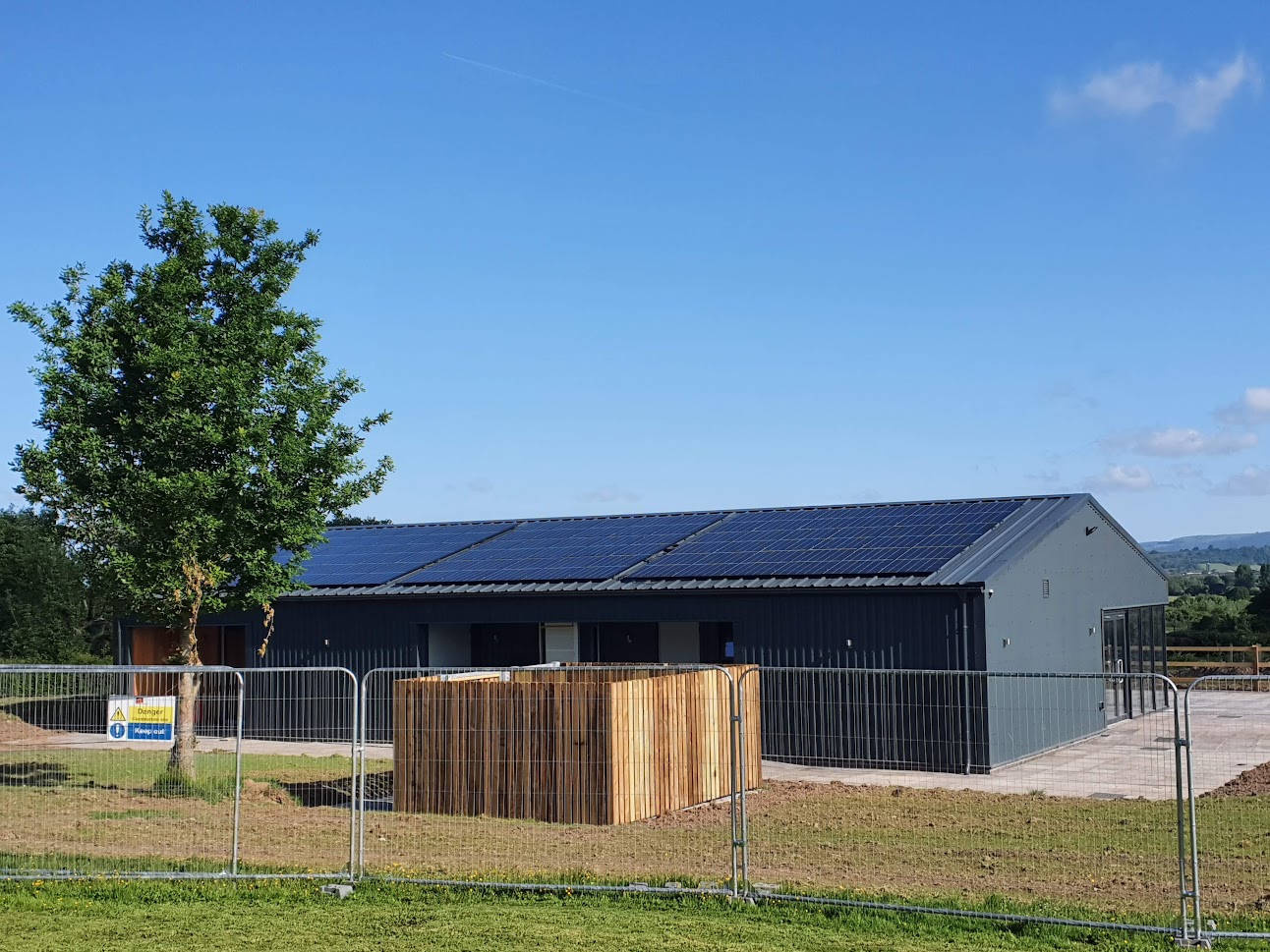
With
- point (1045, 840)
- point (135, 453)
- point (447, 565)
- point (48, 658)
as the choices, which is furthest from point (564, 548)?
point (48, 658)

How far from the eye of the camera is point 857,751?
68.1 feet

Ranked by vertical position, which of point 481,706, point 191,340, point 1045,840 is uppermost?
point 191,340

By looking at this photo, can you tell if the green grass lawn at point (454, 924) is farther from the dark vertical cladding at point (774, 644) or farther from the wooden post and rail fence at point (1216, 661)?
the wooden post and rail fence at point (1216, 661)

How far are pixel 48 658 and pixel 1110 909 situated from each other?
4431 centimetres

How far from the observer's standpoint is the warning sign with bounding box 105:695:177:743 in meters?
13.7

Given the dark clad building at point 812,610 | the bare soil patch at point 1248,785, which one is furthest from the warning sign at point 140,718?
the bare soil patch at point 1248,785

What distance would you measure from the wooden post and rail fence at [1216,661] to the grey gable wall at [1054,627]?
24.9 ft

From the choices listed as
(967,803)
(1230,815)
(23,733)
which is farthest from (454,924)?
(1230,815)

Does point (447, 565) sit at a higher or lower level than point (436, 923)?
higher

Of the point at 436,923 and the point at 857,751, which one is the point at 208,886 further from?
the point at 857,751

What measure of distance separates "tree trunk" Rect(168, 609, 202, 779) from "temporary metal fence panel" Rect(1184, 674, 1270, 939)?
10.6 metres

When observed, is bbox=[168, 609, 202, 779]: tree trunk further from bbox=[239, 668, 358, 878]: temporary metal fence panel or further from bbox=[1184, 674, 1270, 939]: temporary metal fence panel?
bbox=[1184, 674, 1270, 939]: temporary metal fence panel

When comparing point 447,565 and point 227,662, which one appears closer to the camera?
point 447,565

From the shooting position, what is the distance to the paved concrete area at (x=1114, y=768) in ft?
50.4
